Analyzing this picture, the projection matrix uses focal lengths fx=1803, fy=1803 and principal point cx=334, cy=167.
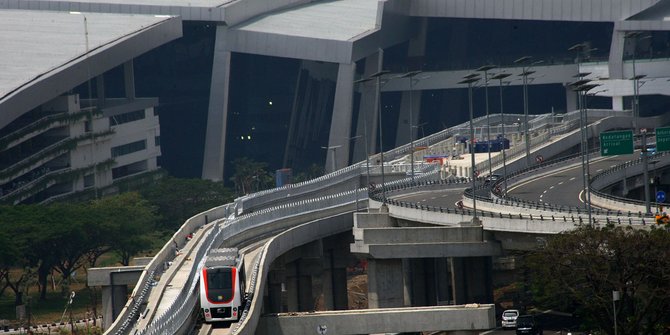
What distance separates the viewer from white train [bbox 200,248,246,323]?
8531 centimetres

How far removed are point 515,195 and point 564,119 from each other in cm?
6623

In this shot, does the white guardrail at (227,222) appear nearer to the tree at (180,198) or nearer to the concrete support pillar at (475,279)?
the concrete support pillar at (475,279)

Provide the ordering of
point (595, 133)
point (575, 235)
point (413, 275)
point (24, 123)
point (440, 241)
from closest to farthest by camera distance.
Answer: point (575, 235)
point (440, 241)
point (413, 275)
point (24, 123)
point (595, 133)

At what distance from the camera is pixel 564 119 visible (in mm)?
197000

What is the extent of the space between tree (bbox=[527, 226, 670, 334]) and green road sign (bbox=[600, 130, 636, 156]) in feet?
147

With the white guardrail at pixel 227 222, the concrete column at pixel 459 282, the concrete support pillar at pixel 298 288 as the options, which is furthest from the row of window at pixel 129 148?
the concrete column at pixel 459 282

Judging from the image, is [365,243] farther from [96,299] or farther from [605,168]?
[605,168]

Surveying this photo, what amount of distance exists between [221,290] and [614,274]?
2006 centimetres

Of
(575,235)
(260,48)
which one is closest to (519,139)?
(260,48)

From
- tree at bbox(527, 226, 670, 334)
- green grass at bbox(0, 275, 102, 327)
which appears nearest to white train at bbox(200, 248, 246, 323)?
tree at bbox(527, 226, 670, 334)

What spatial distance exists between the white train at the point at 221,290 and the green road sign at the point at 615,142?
189 ft

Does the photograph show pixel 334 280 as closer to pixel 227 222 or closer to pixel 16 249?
pixel 227 222

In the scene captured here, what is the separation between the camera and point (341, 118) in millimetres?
198000

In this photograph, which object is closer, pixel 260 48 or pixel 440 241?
pixel 440 241
